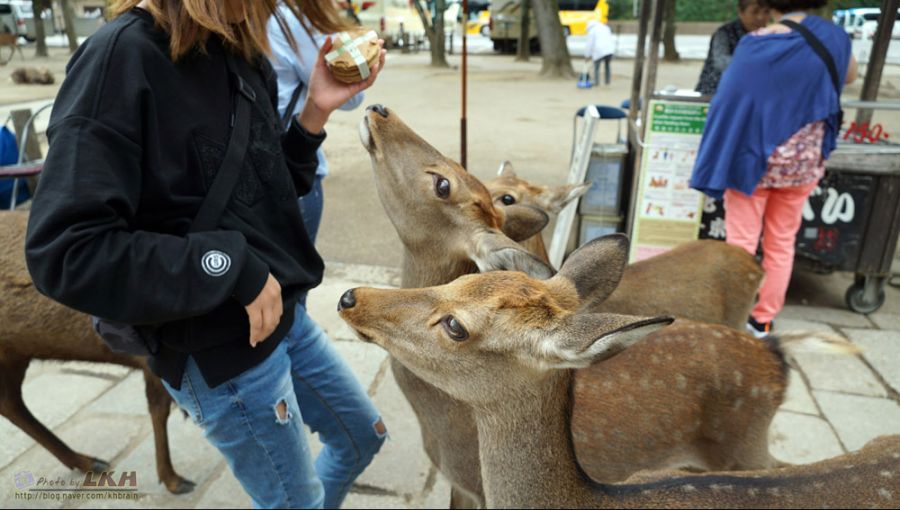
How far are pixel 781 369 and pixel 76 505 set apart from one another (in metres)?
3.14

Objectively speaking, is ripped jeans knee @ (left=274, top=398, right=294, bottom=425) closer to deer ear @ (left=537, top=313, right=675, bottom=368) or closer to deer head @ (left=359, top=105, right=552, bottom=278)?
deer ear @ (left=537, top=313, right=675, bottom=368)

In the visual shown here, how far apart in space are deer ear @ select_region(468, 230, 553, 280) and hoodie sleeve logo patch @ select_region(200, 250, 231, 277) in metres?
0.97

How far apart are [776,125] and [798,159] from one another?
10.2 inches

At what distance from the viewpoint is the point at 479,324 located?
1.78 m

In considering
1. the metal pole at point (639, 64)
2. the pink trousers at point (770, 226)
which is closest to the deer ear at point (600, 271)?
the pink trousers at point (770, 226)

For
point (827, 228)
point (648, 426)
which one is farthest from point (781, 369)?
point (827, 228)

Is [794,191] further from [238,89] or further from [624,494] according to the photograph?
→ [238,89]

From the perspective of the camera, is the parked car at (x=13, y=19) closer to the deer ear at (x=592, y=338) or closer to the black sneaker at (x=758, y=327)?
the black sneaker at (x=758, y=327)

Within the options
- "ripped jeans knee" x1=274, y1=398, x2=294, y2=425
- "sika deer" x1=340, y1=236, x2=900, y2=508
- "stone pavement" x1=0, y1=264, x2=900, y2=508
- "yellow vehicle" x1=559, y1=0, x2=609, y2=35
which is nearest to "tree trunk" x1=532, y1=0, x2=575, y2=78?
"yellow vehicle" x1=559, y1=0, x2=609, y2=35

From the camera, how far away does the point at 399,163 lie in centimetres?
253

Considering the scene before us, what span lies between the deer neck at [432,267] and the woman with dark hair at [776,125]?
2.32m

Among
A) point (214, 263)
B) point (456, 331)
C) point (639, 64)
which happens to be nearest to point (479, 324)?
point (456, 331)

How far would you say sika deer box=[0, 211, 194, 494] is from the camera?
2557mm

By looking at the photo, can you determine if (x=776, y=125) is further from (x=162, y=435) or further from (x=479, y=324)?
(x=162, y=435)
